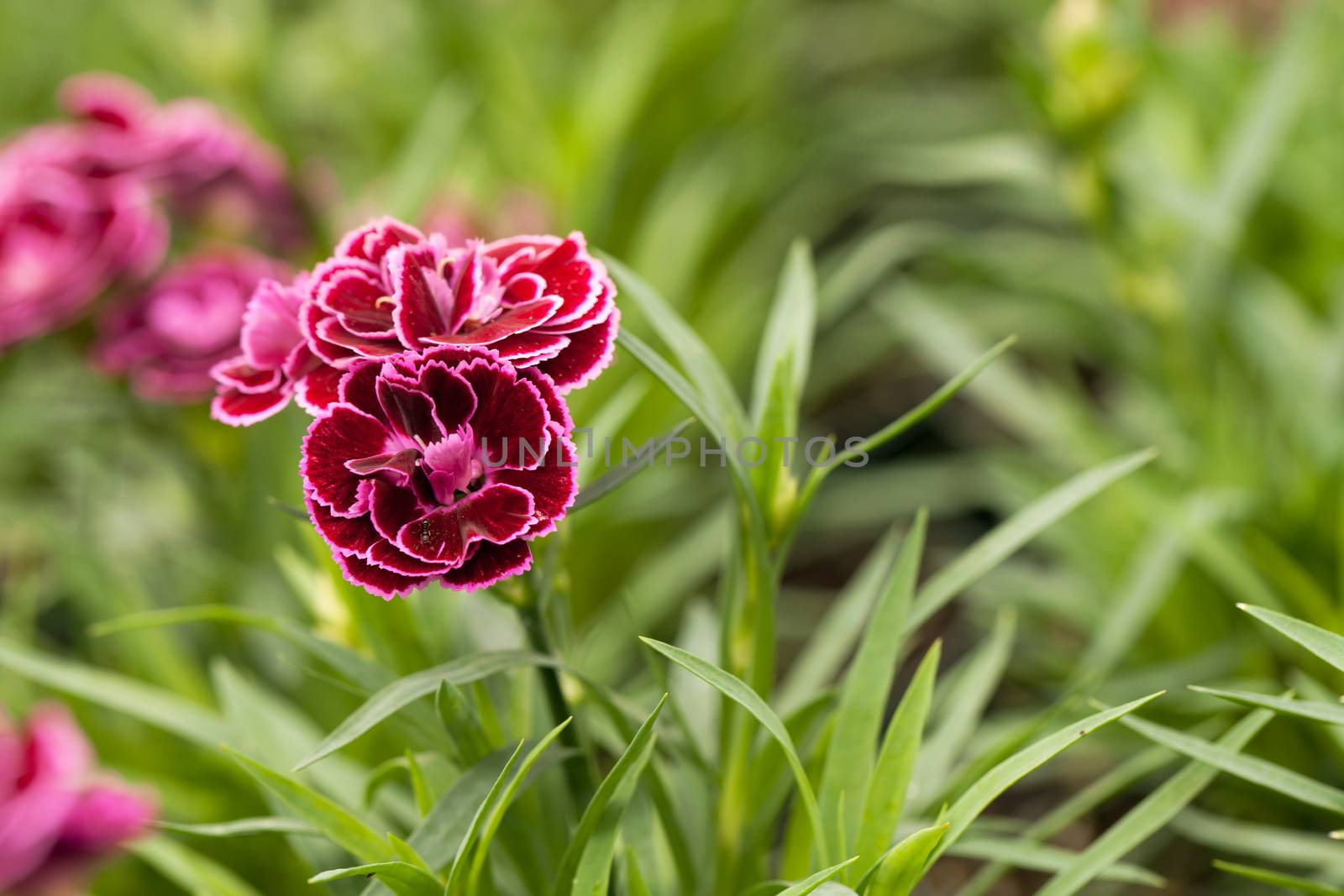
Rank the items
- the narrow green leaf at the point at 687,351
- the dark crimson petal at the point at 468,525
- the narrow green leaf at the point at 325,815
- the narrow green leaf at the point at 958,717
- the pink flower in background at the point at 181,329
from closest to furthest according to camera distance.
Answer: the dark crimson petal at the point at 468,525 → the narrow green leaf at the point at 325,815 → the narrow green leaf at the point at 687,351 → the narrow green leaf at the point at 958,717 → the pink flower in background at the point at 181,329

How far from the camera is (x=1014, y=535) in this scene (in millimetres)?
888

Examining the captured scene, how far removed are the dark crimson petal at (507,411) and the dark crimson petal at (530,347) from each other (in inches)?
0.4

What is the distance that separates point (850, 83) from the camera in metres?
2.93

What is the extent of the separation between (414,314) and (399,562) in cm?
14

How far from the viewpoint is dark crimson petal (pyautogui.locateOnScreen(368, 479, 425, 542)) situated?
636 millimetres

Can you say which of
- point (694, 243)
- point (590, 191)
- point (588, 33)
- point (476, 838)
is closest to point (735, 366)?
point (694, 243)

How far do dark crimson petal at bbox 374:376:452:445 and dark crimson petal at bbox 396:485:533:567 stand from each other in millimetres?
43

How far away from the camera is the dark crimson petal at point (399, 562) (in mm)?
626

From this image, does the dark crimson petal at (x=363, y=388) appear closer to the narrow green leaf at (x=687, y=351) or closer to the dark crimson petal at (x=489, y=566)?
the dark crimson petal at (x=489, y=566)

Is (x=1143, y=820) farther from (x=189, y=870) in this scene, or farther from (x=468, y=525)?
(x=189, y=870)

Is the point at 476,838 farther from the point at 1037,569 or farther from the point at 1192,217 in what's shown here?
the point at 1037,569

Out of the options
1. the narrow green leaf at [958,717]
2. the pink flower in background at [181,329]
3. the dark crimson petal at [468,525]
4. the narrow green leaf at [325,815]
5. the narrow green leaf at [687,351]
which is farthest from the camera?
the pink flower in background at [181,329]

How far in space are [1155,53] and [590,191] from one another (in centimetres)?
92

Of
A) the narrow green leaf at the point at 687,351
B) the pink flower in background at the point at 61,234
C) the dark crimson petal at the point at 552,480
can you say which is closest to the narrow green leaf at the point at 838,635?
the narrow green leaf at the point at 687,351
